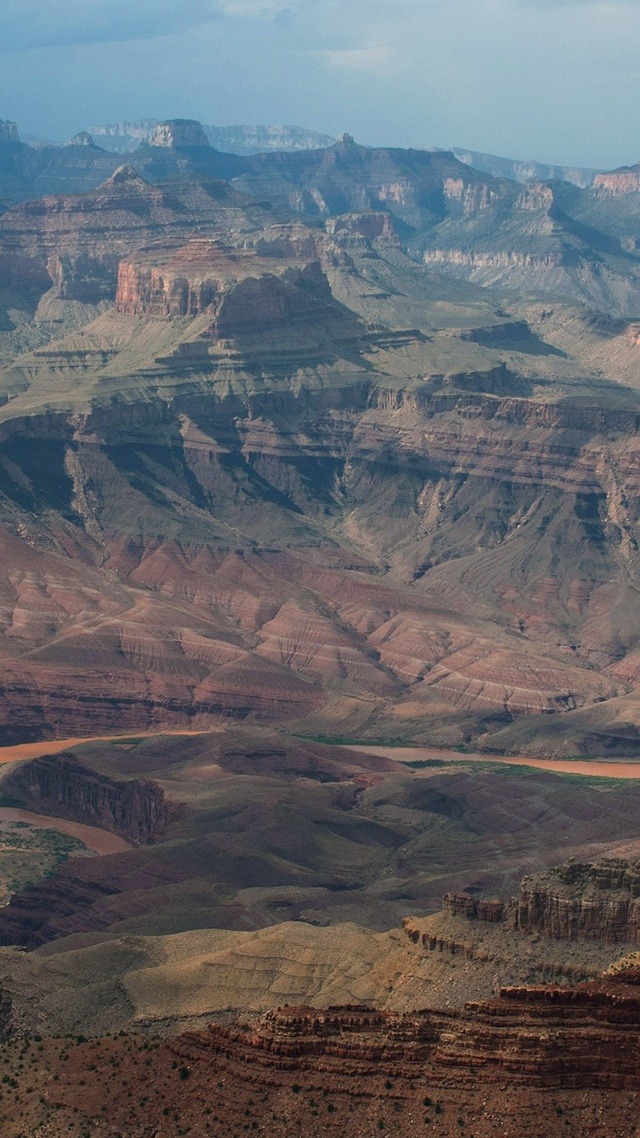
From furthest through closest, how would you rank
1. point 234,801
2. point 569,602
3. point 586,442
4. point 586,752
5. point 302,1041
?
point 586,442, point 569,602, point 586,752, point 234,801, point 302,1041

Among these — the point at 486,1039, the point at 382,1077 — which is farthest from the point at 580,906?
the point at 382,1077

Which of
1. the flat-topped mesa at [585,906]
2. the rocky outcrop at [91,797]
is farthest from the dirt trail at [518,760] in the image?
the flat-topped mesa at [585,906]

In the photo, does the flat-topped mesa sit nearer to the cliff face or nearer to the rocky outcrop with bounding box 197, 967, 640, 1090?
the cliff face

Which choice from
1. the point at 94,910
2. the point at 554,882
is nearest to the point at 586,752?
the point at 94,910

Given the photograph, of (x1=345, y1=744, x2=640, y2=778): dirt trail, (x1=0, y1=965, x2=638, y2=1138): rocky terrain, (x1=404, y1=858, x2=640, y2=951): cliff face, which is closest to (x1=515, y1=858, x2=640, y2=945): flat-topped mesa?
(x1=404, y1=858, x2=640, y2=951): cliff face

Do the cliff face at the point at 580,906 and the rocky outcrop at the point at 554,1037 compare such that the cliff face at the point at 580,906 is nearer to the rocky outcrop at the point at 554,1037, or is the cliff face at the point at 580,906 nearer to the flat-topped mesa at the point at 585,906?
the flat-topped mesa at the point at 585,906

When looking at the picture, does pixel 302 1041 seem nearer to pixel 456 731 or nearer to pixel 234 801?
pixel 234 801
